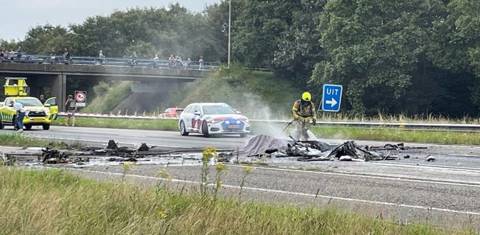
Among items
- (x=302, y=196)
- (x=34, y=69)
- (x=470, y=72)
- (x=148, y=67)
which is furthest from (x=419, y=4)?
(x=302, y=196)

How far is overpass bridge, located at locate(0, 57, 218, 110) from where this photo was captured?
7500 cm

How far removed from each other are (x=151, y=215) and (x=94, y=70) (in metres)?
74.0

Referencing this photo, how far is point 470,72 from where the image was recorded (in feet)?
208

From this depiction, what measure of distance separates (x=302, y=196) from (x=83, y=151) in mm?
9719

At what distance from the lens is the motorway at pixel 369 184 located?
9.59 metres

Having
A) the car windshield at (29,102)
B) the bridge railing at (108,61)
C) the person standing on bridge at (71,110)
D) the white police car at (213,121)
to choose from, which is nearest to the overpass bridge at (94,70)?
the bridge railing at (108,61)

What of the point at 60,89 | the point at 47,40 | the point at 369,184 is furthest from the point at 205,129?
the point at 47,40

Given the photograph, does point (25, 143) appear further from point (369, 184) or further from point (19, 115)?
point (19, 115)

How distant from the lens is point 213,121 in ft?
99.5

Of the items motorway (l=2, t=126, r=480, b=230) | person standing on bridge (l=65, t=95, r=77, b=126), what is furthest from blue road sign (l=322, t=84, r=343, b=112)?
person standing on bridge (l=65, t=95, r=77, b=126)

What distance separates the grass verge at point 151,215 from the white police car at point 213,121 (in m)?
21.5

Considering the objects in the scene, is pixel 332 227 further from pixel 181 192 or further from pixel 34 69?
A: pixel 34 69

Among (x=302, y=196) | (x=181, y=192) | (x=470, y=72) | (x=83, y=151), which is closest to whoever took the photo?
(x=181, y=192)

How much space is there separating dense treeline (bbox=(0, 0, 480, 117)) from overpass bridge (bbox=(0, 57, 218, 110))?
687cm
